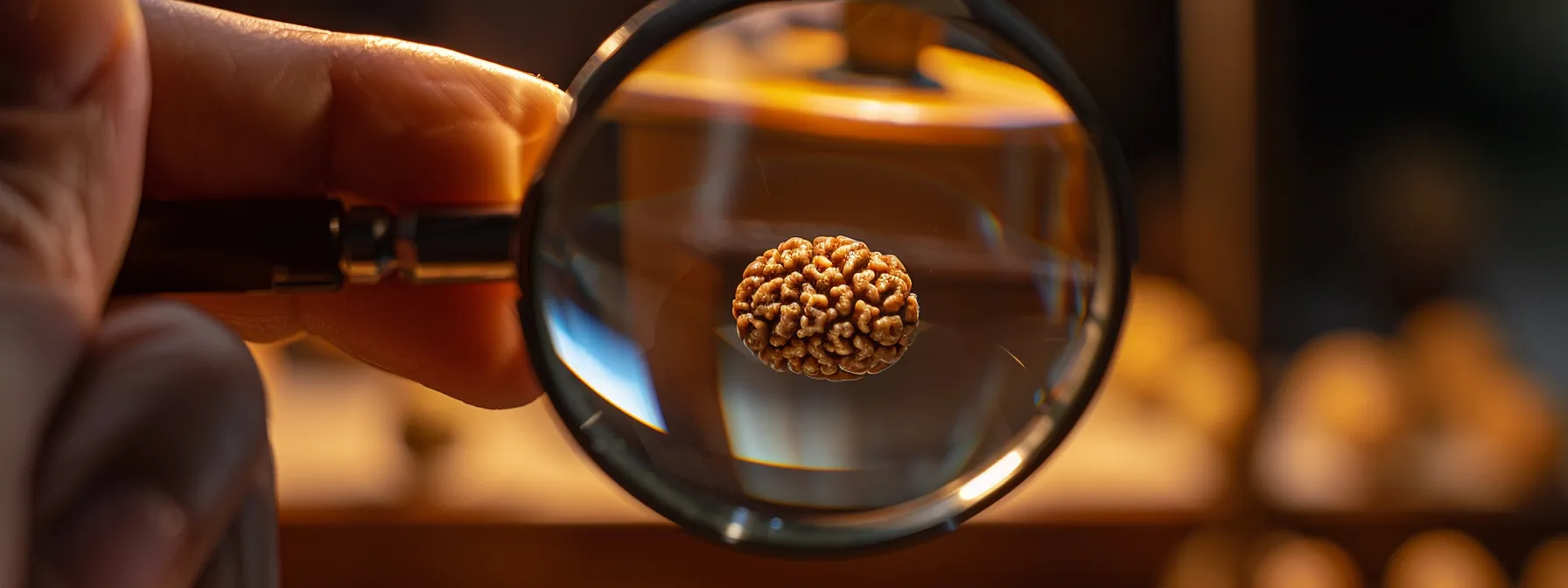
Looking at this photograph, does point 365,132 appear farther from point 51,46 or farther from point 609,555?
point 609,555

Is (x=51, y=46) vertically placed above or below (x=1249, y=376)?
above

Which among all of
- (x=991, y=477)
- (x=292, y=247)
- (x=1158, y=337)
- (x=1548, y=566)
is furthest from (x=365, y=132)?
(x=1548, y=566)

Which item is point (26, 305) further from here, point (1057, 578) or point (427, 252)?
point (1057, 578)

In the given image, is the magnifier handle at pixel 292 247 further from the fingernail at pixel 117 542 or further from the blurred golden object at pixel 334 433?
the blurred golden object at pixel 334 433

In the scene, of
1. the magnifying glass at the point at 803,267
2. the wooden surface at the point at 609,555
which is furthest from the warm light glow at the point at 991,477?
the wooden surface at the point at 609,555

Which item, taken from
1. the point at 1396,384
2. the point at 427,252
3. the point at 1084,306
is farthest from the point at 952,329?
the point at 1396,384

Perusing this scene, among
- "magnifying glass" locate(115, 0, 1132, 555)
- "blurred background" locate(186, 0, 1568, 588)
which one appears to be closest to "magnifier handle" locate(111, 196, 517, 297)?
"magnifying glass" locate(115, 0, 1132, 555)
